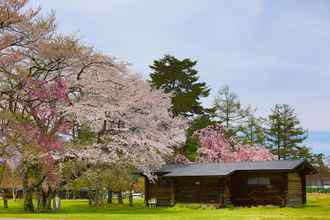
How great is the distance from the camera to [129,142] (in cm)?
3859

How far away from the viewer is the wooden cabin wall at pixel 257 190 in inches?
1614

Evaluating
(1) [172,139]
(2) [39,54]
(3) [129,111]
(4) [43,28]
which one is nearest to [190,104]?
(1) [172,139]

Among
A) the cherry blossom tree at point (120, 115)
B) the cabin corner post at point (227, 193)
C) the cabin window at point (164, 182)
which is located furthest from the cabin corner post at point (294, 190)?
the cherry blossom tree at point (120, 115)

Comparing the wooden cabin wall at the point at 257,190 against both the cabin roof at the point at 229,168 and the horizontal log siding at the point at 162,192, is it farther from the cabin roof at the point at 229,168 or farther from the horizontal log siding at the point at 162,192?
the horizontal log siding at the point at 162,192

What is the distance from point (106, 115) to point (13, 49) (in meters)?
11.4

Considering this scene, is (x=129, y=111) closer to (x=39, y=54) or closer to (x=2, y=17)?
(x=39, y=54)

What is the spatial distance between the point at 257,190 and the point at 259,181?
0.71 meters

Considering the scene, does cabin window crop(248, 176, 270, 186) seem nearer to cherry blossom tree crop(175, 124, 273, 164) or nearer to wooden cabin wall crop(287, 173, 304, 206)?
wooden cabin wall crop(287, 173, 304, 206)

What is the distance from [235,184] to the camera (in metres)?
43.0

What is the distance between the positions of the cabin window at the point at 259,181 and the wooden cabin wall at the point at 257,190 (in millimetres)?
172

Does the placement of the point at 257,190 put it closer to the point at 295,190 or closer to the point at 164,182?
the point at 295,190

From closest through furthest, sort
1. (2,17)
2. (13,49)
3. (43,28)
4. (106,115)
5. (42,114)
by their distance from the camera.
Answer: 1. (2,17)
2. (43,28)
3. (13,49)
4. (42,114)
5. (106,115)

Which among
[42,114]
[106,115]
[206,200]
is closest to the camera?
[42,114]

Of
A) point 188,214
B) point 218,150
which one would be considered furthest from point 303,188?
point 218,150
